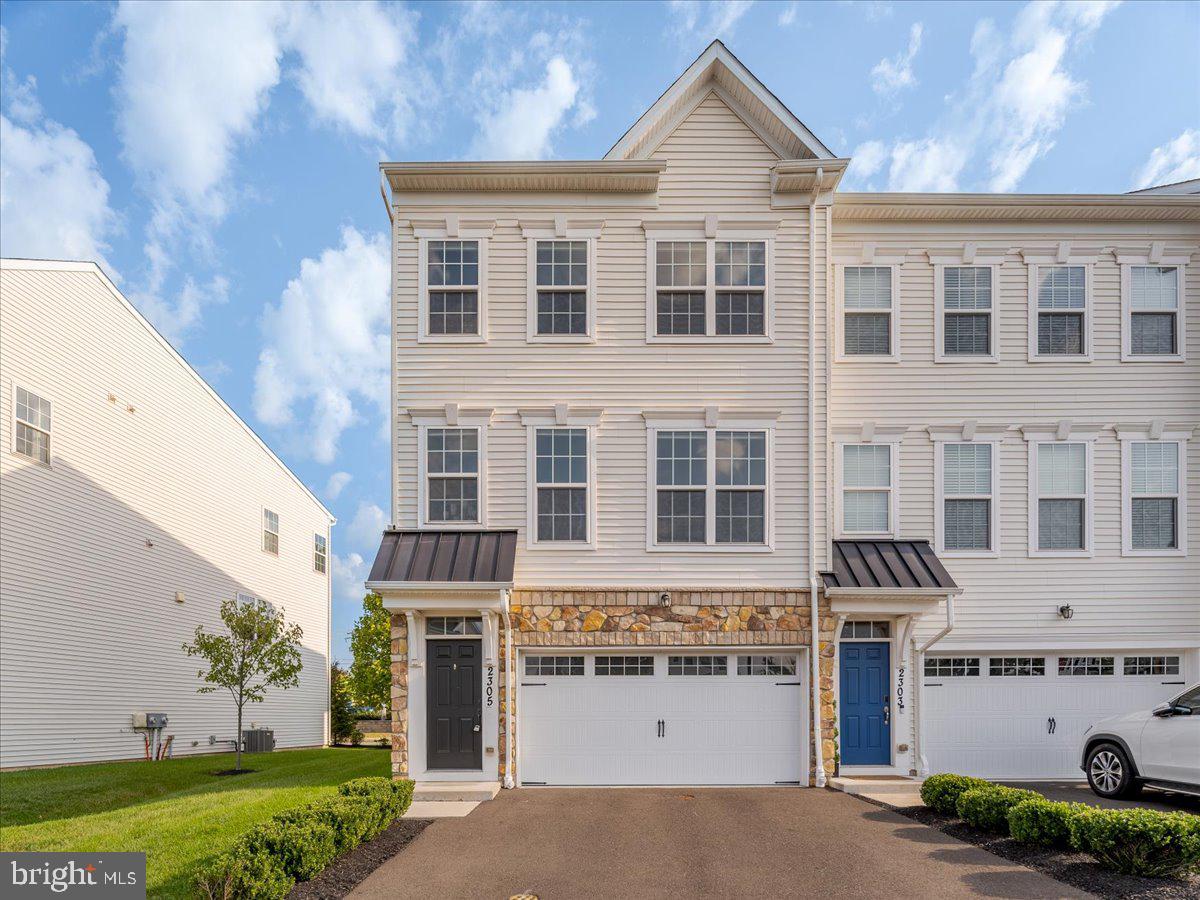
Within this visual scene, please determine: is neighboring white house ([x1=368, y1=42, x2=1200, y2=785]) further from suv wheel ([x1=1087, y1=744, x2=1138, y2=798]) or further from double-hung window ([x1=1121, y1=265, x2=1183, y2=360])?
suv wheel ([x1=1087, y1=744, x2=1138, y2=798])

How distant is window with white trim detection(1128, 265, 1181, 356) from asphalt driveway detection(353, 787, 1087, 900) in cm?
895

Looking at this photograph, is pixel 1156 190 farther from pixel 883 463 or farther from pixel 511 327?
pixel 511 327

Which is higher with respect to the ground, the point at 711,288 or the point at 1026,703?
the point at 711,288

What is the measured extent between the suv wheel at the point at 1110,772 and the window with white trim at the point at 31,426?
60.3ft

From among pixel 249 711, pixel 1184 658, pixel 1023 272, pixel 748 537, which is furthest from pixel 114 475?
pixel 1184 658

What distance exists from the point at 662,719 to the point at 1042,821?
5.67 m

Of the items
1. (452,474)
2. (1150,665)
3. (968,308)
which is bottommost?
(1150,665)

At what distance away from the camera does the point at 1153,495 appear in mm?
13945

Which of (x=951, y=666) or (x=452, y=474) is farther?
(x=951, y=666)

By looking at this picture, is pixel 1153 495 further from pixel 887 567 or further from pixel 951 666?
pixel 887 567

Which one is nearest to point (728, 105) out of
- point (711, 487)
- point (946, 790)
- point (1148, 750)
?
point (711, 487)

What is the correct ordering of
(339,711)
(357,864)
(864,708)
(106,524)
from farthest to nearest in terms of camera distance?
1. (339,711)
2. (106,524)
3. (864,708)
4. (357,864)

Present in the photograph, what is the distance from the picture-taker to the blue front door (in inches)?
516

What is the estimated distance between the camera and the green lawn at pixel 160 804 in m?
9.03
